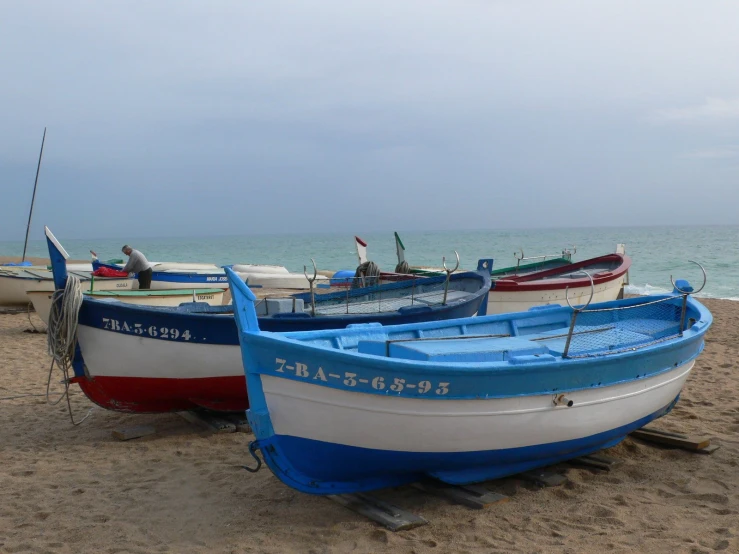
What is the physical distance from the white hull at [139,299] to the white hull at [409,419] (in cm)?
673

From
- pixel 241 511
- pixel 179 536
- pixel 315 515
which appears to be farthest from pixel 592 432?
pixel 179 536

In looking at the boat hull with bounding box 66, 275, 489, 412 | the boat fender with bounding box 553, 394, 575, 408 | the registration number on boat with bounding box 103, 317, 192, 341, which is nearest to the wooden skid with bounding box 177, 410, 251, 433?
the boat hull with bounding box 66, 275, 489, 412

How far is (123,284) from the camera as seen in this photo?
14.8 m

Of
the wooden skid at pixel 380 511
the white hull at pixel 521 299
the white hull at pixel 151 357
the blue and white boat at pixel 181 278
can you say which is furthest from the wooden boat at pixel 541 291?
the blue and white boat at pixel 181 278

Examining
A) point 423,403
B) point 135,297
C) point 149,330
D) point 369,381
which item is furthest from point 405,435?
point 135,297

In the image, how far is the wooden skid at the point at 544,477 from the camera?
5127mm

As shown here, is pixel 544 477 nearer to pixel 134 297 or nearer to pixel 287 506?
pixel 287 506

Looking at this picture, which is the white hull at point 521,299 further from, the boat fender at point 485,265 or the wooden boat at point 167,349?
the wooden boat at point 167,349

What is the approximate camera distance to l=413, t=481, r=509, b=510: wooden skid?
474 centimetres

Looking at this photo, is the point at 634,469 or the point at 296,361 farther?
the point at 634,469

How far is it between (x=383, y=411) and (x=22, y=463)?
12.5 feet

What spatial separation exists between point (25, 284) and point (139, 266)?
353 centimetres

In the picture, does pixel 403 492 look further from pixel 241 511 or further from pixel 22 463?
pixel 22 463

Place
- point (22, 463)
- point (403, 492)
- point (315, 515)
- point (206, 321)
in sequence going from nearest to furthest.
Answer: point (315, 515)
point (403, 492)
point (22, 463)
point (206, 321)
